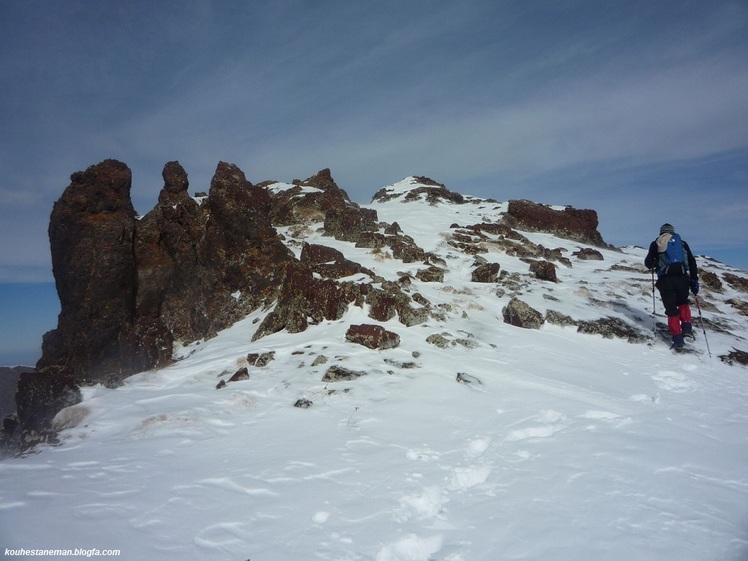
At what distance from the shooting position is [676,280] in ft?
30.1

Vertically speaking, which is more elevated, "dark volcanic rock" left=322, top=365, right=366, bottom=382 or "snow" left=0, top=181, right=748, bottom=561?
"dark volcanic rock" left=322, top=365, right=366, bottom=382

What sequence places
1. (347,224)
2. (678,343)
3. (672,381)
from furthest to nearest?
(347,224) < (678,343) < (672,381)

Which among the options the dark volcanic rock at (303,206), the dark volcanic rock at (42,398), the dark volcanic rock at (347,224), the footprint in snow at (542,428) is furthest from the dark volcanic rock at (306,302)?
the dark volcanic rock at (303,206)

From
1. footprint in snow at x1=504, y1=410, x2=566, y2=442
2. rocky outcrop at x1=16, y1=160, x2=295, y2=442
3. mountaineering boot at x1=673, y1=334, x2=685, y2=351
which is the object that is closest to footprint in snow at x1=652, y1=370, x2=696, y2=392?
mountaineering boot at x1=673, y1=334, x2=685, y2=351

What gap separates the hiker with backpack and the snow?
826 millimetres

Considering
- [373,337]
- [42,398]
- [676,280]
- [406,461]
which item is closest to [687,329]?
[676,280]

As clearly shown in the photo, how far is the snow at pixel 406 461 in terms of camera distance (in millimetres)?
3070

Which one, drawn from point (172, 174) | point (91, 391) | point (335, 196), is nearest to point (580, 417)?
point (91, 391)

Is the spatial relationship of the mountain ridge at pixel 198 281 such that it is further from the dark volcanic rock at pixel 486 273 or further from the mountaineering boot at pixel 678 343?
the mountaineering boot at pixel 678 343

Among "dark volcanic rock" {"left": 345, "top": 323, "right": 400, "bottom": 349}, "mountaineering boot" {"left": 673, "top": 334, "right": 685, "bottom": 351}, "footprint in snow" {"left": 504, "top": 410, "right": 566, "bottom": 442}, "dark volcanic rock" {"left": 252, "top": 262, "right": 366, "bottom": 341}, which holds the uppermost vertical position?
"dark volcanic rock" {"left": 252, "top": 262, "right": 366, "bottom": 341}

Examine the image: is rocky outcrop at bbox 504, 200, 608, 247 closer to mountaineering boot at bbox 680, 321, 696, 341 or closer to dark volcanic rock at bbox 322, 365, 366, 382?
mountaineering boot at bbox 680, 321, 696, 341

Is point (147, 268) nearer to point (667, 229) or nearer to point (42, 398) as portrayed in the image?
point (42, 398)

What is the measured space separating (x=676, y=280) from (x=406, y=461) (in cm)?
824

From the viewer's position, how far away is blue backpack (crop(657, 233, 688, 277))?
9211mm
